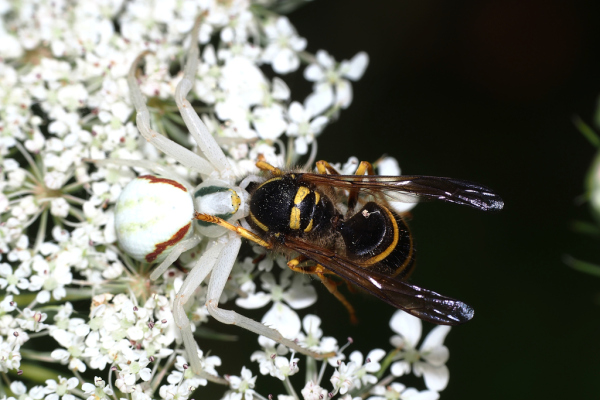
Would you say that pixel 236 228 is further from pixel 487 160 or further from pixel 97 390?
pixel 487 160

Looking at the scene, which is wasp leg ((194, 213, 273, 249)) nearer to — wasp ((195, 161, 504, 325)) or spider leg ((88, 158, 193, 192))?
wasp ((195, 161, 504, 325))

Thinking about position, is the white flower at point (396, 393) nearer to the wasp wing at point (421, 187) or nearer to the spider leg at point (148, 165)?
the wasp wing at point (421, 187)

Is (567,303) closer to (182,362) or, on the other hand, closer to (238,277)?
(238,277)

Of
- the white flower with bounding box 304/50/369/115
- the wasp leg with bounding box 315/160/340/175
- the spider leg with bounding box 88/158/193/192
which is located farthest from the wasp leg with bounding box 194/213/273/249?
the white flower with bounding box 304/50/369/115

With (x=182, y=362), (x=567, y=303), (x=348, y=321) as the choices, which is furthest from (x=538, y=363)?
(x=182, y=362)

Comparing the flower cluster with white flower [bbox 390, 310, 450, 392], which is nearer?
the flower cluster

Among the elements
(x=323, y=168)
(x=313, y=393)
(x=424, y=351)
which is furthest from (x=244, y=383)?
(x=323, y=168)

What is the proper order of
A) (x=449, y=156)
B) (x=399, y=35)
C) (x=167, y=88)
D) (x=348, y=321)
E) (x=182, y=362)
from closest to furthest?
(x=182, y=362), (x=167, y=88), (x=348, y=321), (x=449, y=156), (x=399, y=35)
